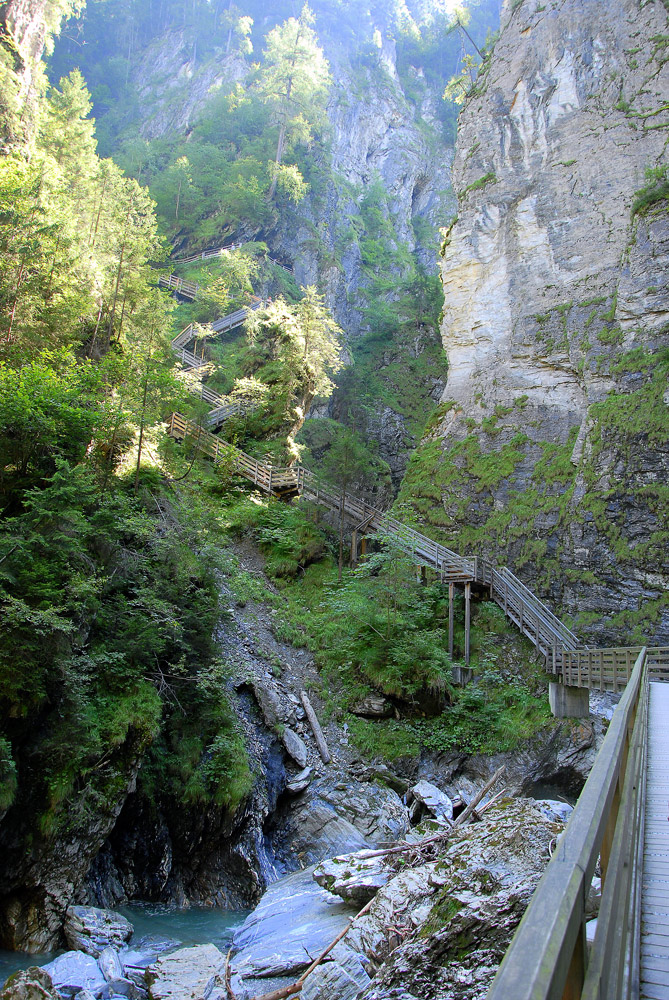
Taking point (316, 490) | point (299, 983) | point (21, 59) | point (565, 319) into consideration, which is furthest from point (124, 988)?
point (21, 59)

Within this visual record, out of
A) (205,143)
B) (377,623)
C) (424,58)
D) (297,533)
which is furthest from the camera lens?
(424,58)

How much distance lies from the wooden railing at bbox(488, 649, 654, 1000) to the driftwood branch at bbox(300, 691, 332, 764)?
11.8 m

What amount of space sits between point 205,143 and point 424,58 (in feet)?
122

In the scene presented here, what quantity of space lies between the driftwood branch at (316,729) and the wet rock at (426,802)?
2.12m

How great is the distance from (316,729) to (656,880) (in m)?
11.8

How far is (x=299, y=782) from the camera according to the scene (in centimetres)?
1263

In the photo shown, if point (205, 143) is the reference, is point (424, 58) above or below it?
above

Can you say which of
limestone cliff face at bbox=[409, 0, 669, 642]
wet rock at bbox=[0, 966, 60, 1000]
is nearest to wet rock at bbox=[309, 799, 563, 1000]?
wet rock at bbox=[0, 966, 60, 1000]

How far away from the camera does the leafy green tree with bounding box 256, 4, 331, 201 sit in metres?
41.1

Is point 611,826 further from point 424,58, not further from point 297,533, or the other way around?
point 424,58

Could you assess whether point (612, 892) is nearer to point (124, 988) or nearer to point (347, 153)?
point (124, 988)

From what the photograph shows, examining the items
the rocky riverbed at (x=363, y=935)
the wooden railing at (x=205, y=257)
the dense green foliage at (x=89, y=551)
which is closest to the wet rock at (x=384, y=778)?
the dense green foliage at (x=89, y=551)

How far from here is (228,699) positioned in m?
12.6

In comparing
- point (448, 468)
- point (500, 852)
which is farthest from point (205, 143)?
point (500, 852)
